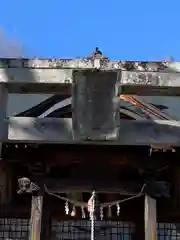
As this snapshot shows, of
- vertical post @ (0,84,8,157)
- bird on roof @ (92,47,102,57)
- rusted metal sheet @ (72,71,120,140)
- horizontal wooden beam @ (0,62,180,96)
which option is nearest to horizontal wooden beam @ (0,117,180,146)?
vertical post @ (0,84,8,157)

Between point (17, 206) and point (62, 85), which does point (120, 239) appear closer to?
point (17, 206)

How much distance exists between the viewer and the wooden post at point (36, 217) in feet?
13.2

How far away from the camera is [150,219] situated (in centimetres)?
407

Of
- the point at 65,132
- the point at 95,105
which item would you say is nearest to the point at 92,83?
the point at 95,105

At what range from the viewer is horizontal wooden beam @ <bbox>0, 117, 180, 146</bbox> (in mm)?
3668

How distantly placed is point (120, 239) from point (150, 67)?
4543 millimetres

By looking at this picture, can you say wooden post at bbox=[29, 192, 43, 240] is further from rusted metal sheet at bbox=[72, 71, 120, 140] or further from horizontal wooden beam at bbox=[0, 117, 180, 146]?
rusted metal sheet at bbox=[72, 71, 120, 140]

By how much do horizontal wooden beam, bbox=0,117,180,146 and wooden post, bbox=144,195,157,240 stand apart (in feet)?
2.31

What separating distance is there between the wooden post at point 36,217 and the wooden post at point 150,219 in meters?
0.99

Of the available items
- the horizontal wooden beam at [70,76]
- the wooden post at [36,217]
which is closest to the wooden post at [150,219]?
the wooden post at [36,217]

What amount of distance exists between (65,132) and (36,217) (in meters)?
0.95

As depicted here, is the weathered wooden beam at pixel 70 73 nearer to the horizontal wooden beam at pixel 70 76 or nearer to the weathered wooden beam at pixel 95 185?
the horizontal wooden beam at pixel 70 76

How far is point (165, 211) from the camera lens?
4.91 m

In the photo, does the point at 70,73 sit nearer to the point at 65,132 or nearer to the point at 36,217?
the point at 65,132
